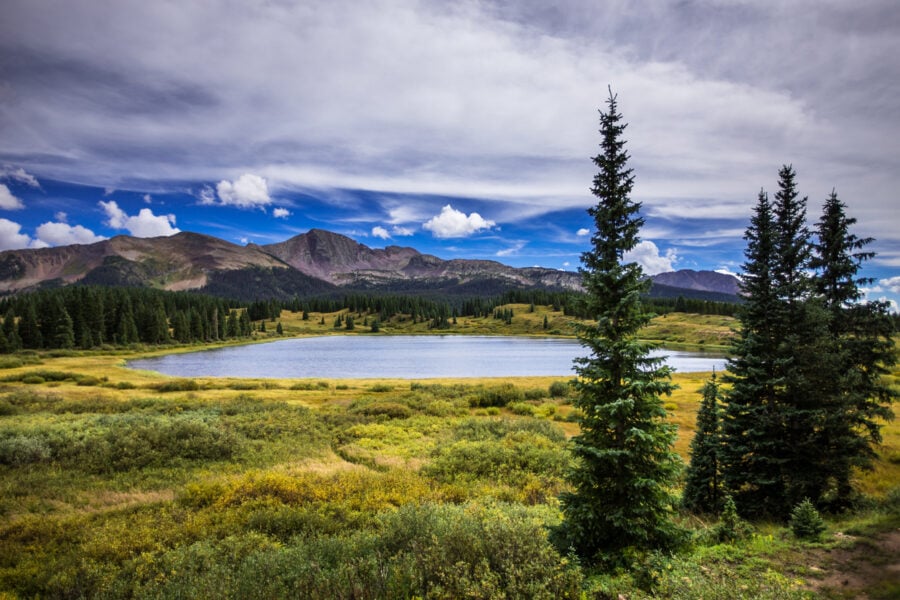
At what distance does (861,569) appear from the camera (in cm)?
937

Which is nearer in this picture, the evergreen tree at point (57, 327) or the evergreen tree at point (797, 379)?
the evergreen tree at point (797, 379)

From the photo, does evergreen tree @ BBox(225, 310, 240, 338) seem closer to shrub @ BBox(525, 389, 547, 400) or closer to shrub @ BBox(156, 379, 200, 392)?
shrub @ BBox(156, 379, 200, 392)

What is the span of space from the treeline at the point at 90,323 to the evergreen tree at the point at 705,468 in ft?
387

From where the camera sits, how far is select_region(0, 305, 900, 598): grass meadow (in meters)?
8.19

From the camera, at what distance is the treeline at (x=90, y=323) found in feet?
304

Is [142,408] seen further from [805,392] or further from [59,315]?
[59,315]

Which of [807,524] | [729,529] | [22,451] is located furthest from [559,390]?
[22,451]

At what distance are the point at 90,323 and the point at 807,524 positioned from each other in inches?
5380

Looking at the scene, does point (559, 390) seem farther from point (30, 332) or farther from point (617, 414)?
point (30, 332)

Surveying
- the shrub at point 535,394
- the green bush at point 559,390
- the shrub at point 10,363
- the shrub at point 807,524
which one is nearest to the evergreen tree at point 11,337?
the shrub at point 10,363

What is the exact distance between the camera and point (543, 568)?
7828 millimetres

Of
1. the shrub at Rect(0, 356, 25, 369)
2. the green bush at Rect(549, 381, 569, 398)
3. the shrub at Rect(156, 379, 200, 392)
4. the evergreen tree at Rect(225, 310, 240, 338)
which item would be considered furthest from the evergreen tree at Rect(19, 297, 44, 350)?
the green bush at Rect(549, 381, 569, 398)

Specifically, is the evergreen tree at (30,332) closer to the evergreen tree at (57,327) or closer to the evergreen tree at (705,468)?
the evergreen tree at (57,327)

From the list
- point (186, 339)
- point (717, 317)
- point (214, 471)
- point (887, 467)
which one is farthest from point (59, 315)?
point (717, 317)
